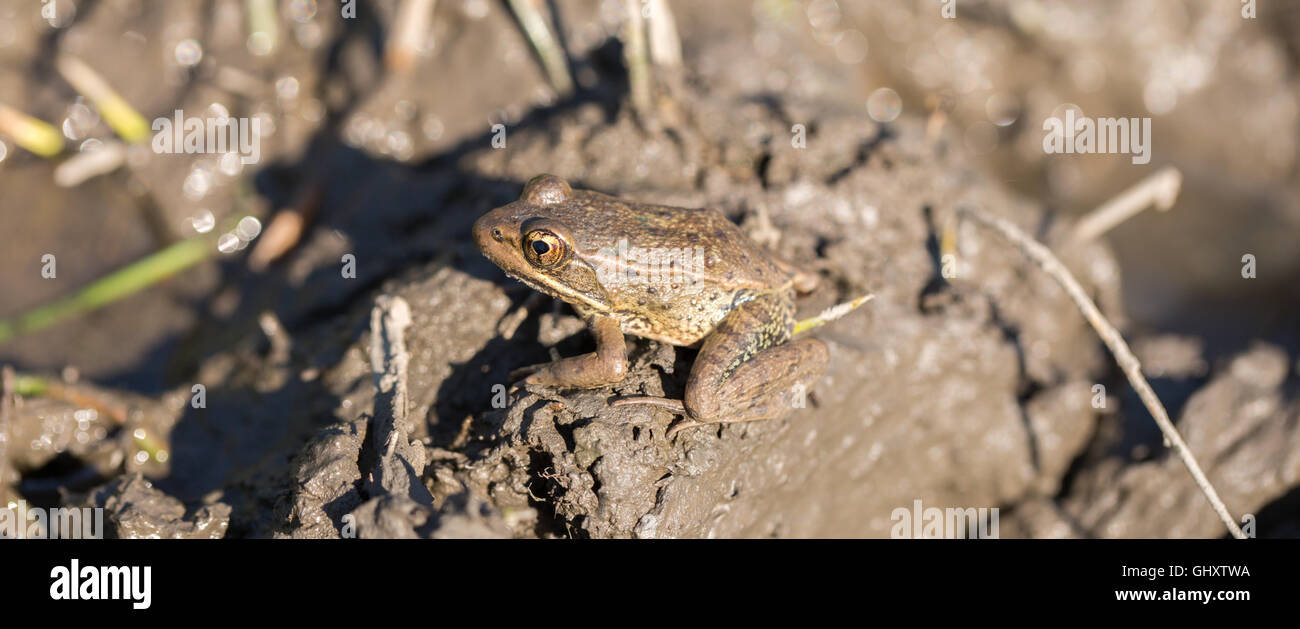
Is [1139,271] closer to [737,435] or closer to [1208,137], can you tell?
[1208,137]

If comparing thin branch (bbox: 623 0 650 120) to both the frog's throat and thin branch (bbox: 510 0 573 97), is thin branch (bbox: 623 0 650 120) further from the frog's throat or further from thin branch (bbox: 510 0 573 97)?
the frog's throat

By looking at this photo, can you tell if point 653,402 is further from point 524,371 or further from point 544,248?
point 544,248

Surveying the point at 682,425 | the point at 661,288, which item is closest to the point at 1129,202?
the point at 661,288

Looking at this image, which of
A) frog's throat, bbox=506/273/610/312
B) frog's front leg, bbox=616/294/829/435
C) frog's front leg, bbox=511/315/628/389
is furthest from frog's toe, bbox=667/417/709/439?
frog's throat, bbox=506/273/610/312

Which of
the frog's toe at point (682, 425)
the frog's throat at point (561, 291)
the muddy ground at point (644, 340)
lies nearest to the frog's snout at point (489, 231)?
the frog's throat at point (561, 291)

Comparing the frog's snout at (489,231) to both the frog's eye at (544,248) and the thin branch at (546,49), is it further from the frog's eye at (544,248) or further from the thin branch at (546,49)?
the thin branch at (546,49)

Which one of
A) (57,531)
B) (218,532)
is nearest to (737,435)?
(218,532)
